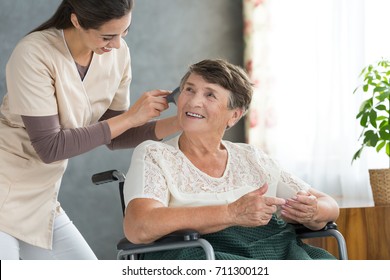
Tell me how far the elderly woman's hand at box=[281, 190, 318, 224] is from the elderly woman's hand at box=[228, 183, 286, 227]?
0.24m

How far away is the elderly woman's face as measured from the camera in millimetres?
2441

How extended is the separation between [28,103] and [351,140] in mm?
2202

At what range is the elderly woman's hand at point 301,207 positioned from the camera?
7.89 ft

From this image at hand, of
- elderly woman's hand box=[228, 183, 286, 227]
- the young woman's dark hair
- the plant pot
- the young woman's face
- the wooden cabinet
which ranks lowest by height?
the wooden cabinet

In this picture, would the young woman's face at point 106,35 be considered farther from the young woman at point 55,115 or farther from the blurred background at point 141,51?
the blurred background at point 141,51

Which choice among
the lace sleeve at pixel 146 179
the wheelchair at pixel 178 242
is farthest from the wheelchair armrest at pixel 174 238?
the lace sleeve at pixel 146 179

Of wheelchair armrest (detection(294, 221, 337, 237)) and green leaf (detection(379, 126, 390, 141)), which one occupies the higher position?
green leaf (detection(379, 126, 390, 141))

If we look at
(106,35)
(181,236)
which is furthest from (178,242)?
(106,35)

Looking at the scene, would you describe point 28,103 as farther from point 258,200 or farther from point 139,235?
point 258,200

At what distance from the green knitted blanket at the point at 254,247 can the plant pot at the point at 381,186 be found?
1.00 meters

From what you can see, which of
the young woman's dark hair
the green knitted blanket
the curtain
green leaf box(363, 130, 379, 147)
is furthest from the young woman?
the curtain

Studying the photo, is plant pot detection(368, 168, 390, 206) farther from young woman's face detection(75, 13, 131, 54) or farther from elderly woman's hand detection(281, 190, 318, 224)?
young woman's face detection(75, 13, 131, 54)

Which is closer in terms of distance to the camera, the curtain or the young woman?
the young woman

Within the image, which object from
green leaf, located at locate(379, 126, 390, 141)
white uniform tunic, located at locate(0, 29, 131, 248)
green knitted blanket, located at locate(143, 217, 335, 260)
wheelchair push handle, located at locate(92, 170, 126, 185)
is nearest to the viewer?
green knitted blanket, located at locate(143, 217, 335, 260)
